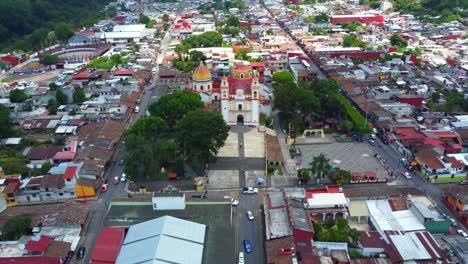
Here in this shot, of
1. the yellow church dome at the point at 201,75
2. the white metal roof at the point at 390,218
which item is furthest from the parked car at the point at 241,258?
the yellow church dome at the point at 201,75

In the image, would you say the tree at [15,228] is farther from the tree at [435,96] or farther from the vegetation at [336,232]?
the tree at [435,96]

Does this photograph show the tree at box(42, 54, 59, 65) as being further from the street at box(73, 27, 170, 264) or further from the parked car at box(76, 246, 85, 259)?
the parked car at box(76, 246, 85, 259)

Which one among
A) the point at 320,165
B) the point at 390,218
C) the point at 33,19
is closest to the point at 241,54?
the point at 320,165

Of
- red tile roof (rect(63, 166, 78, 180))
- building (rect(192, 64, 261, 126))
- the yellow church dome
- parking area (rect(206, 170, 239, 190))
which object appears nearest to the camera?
red tile roof (rect(63, 166, 78, 180))

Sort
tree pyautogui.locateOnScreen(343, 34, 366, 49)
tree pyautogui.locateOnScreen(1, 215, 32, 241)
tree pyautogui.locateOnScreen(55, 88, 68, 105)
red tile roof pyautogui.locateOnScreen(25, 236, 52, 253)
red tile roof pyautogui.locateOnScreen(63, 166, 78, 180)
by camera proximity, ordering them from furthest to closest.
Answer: tree pyautogui.locateOnScreen(343, 34, 366, 49) → tree pyautogui.locateOnScreen(55, 88, 68, 105) → red tile roof pyautogui.locateOnScreen(63, 166, 78, 180) → tree pyautogui.locateOnScreen(1, 215, 32, 241) → red tile roof pyautogui.locateOnScreen(25, 236, 52, 253)

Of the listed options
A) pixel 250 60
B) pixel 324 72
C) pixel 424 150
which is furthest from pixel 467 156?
pixel 250 60

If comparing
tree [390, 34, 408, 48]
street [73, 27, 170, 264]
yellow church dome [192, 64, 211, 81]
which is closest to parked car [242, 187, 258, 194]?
street [73, 27, 170, 264]
